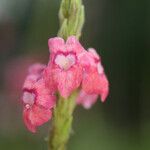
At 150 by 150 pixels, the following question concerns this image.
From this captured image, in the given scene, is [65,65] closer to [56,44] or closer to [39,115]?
[56,44]

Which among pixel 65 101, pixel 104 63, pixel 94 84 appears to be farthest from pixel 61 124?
pixel 104 63

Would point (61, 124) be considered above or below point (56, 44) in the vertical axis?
below

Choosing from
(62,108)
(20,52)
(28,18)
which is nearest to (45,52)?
(20,52)

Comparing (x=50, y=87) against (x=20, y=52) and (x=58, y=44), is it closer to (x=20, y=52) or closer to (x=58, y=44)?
(x=58, y=44)

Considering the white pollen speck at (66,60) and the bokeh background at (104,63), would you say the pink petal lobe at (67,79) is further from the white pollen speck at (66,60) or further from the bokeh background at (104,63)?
the bokeh background at (104,63)

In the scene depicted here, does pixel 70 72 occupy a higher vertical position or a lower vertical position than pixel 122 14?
lower

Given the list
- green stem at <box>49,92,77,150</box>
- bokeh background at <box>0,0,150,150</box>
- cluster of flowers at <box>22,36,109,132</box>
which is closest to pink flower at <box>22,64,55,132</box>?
cluster of flowers at <box>22,36,109,132</box>

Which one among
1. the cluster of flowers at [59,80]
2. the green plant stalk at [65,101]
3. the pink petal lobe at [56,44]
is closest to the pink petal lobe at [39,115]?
the cluster of flowers at [59,80]
